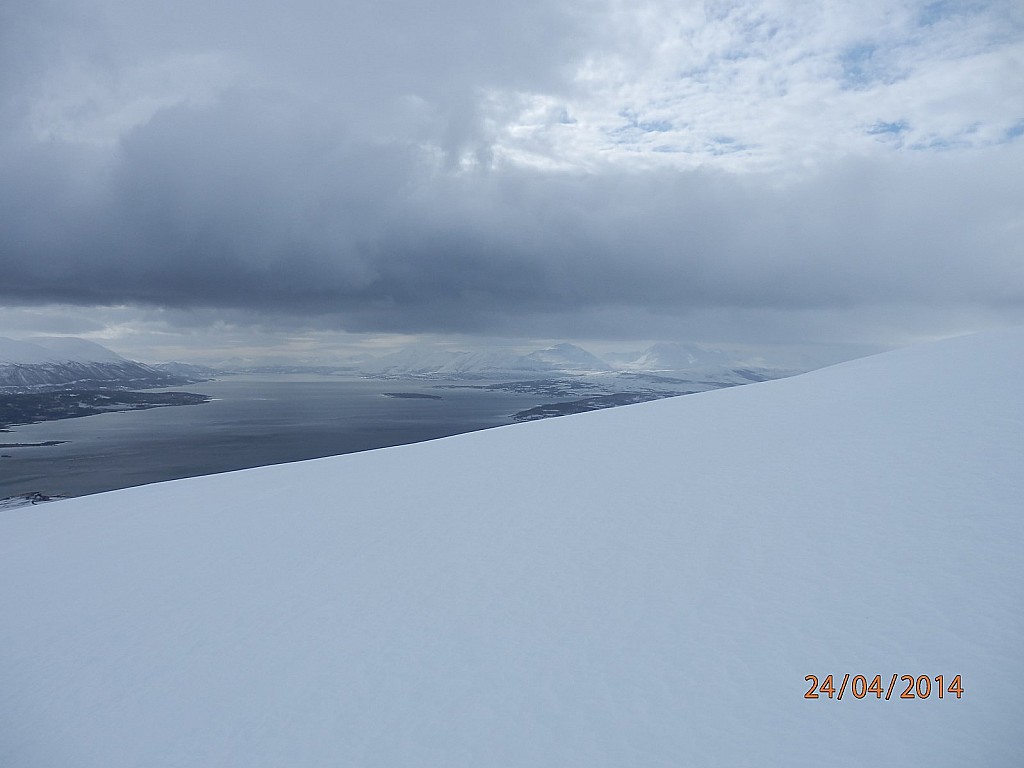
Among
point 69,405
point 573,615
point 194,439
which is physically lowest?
point 194,439

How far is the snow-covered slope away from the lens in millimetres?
4031

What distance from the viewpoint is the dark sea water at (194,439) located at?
49906 millimetres

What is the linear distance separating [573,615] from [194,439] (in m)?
80.7

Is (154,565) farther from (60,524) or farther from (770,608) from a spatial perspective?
(770,608)

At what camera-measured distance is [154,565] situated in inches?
323

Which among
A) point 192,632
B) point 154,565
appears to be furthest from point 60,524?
point 192,632
